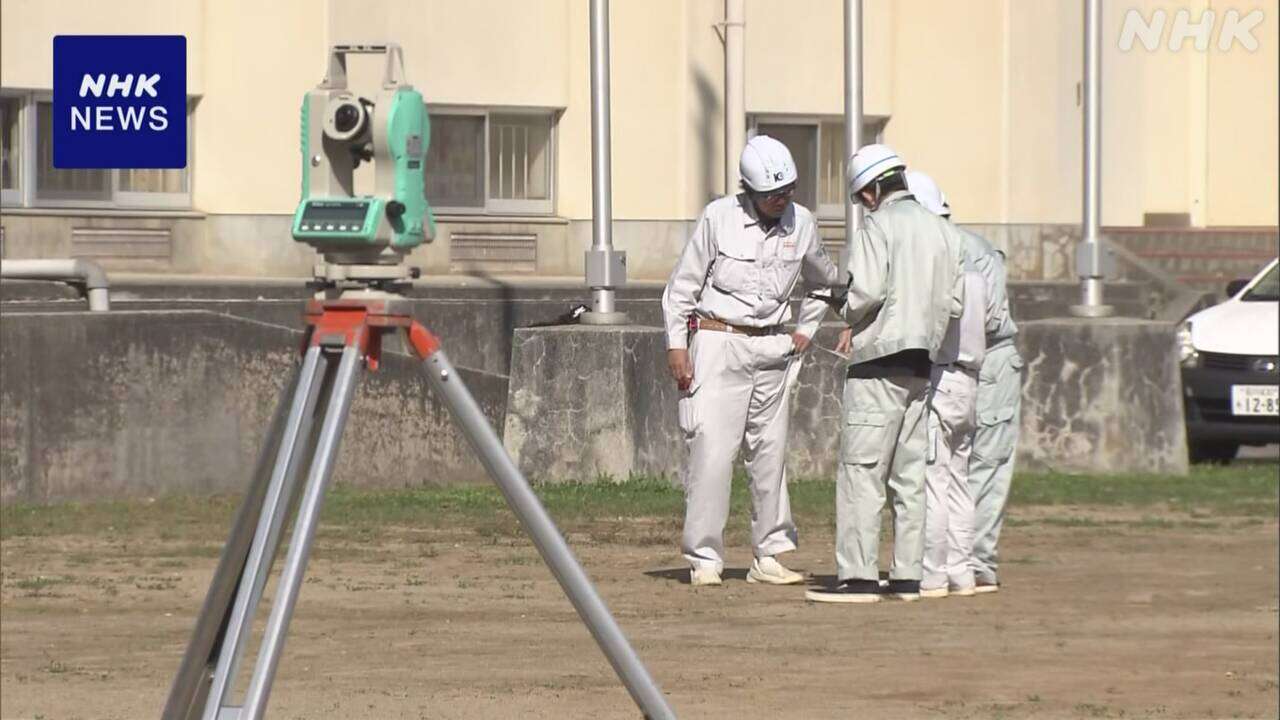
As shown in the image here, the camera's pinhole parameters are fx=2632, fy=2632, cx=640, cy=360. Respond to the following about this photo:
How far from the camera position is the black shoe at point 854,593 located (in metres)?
10.6

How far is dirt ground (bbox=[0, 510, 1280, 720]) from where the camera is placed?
848cm

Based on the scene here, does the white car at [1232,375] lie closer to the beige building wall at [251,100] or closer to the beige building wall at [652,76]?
the beige building wall at [652,76]

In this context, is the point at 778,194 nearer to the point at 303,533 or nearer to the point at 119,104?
the point at 119,104

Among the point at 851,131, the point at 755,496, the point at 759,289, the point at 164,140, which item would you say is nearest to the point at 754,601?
the point at 755,496

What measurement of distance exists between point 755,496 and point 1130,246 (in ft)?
43.4

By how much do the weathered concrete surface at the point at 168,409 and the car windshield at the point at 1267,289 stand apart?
258 inches

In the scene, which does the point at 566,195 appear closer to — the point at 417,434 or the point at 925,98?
the point at 925,98

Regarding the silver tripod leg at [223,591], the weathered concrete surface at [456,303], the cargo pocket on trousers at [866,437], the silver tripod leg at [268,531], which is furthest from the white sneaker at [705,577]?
the weathered concrete surface at [456,303]

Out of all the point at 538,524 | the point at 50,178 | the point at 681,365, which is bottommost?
the point at 538,524

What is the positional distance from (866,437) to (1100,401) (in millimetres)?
7055

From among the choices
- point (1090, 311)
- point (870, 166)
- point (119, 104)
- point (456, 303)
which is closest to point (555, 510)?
point (870, 166)

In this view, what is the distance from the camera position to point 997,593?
1117 centimetres

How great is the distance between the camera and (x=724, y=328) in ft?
35.6

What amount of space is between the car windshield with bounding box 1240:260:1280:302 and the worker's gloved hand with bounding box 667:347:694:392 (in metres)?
9.11
